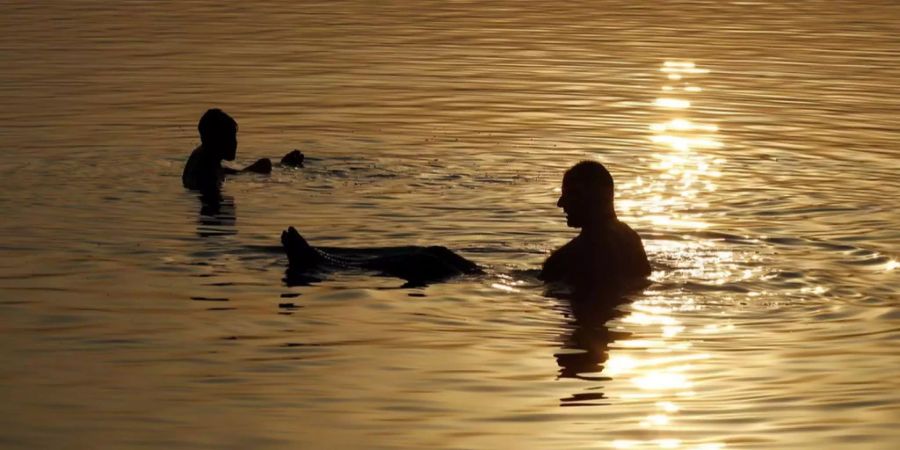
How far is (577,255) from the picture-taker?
13.8 meters

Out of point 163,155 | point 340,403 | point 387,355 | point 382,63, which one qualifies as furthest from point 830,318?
point 382,63

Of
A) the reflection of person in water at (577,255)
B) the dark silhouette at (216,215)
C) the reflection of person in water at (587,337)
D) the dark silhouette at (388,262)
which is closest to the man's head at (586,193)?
the reflection of person in water at (577,255)

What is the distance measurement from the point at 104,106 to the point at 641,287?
39.1ft

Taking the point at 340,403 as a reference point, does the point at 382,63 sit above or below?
above

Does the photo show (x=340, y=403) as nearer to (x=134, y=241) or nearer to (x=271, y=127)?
(x=134, y=241)

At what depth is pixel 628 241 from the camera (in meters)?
13.9

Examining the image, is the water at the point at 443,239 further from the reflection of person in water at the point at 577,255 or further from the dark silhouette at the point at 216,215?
the reflection of person in water at the point at 577,255

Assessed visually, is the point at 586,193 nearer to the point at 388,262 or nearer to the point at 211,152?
the point at 388,262

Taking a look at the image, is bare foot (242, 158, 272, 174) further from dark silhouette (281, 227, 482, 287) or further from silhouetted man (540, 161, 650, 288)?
silhouetted man (540, 161, 650, 288)

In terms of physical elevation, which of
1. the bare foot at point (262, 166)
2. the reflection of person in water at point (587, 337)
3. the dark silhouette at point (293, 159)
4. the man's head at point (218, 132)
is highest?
the man's head at point (218, 132)

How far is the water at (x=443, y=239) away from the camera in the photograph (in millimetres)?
10664

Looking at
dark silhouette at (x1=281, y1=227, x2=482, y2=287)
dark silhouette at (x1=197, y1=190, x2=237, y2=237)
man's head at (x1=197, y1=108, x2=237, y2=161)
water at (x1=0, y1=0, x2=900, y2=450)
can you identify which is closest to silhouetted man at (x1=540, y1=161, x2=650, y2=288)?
water at (x1=0, y1=0, x2=900, y2=450)

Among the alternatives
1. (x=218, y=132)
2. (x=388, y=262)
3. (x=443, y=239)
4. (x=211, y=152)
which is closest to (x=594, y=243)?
(x=388, y=262)

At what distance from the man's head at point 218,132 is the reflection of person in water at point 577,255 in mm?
4376
